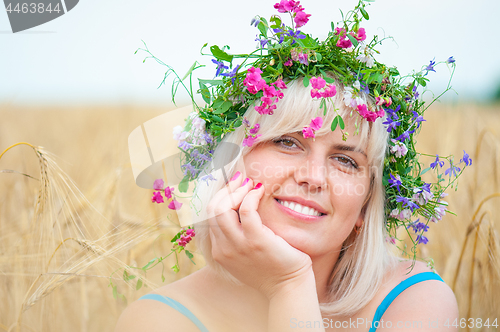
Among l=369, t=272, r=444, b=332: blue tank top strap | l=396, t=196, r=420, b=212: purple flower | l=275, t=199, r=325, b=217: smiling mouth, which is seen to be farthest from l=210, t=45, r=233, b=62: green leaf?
l=369, t=272, r=444, b=332: blue tank top strap

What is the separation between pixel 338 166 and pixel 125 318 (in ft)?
4.11

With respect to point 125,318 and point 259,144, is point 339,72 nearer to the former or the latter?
point 259,144

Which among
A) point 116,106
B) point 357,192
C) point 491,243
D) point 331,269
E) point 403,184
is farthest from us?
point 116,106

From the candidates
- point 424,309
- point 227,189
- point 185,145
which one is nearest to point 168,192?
point 185,145

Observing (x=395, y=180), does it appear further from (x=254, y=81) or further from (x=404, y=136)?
(x=254, y=81)

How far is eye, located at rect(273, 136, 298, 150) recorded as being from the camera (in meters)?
1.65

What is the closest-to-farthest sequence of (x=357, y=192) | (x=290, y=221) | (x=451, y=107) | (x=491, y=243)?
1. (x=290, y=221)
2. (x=357, y=192)
3. (x=491, y=243)
4. (x=451, y=107)

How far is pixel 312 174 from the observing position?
156 centimetres

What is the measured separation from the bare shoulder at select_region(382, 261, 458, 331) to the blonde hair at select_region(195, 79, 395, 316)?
17 centimetres

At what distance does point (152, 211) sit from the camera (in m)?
2.80

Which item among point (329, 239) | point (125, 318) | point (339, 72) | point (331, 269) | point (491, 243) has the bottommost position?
point (491, 243)

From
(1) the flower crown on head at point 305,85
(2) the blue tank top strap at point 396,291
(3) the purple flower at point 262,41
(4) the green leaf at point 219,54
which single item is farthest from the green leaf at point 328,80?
(2) the blue tank top strap at point 396,291

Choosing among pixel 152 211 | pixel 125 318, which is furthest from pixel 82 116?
pixel 125 318

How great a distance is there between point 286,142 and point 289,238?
435mm
